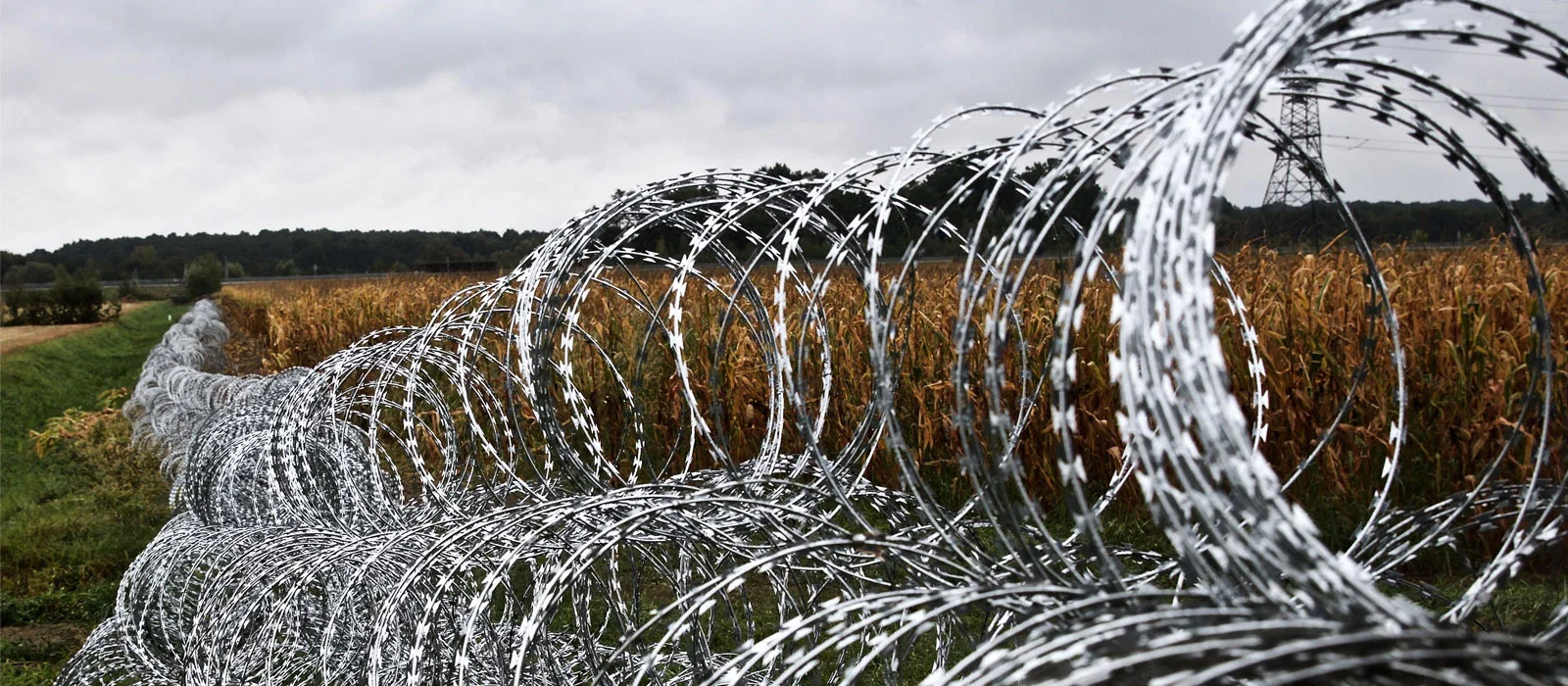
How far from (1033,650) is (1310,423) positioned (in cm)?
609

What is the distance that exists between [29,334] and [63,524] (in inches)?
1155

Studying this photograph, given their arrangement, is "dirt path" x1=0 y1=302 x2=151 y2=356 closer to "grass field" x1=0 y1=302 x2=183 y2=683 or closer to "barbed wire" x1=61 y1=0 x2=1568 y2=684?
"grass field" x1=0 y1=302 x2=183 y2=683

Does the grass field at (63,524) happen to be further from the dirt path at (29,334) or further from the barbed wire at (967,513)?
the dirt path at (29,334)

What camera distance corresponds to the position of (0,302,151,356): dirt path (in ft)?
91.2

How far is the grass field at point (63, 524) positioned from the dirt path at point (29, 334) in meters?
10.5

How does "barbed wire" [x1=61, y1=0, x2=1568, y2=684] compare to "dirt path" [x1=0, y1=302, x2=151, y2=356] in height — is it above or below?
above

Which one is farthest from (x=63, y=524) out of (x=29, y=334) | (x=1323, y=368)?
(x=29, y=334)

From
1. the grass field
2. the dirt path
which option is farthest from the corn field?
the dirt path

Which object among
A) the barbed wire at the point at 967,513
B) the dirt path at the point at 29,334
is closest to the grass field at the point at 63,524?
the barbed wire at the point at 967,513

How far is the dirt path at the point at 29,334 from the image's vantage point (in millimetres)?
27812

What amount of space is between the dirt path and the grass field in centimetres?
1050

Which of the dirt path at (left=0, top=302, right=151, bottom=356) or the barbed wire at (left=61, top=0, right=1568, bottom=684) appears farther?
the dirt path at (left=0, top=302, right=151, bottom=356)

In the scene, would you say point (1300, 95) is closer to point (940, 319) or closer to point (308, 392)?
point (308, 392)

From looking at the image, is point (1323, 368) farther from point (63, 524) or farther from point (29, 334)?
point (29, 334)
